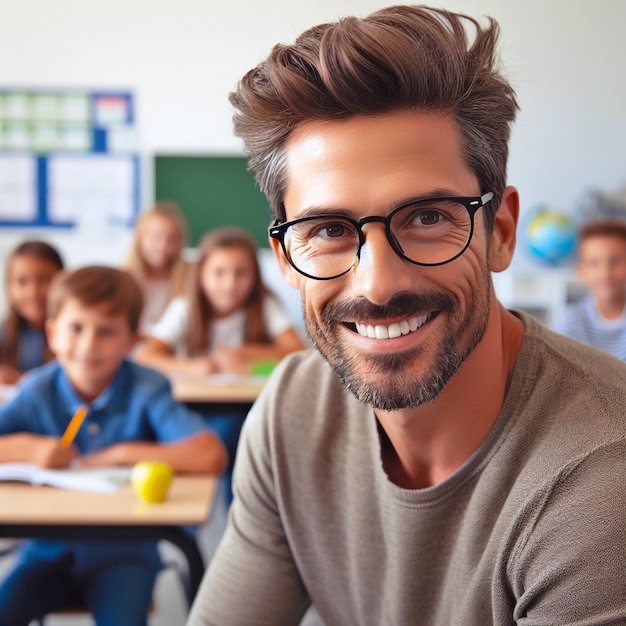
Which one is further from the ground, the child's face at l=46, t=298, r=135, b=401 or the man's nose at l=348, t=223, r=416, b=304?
the man's nose at l=348, t=223, r=416, b=304

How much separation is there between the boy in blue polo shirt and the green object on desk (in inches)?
38.3

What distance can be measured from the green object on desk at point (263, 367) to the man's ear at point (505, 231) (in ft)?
7.28

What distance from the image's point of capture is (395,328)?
2.91 ft

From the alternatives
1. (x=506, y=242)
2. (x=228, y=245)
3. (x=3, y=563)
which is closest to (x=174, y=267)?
(x=228, y=245)

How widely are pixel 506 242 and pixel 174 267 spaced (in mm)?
3374

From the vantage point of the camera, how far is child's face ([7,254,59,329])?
3.13 metres

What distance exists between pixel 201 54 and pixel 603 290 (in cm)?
360

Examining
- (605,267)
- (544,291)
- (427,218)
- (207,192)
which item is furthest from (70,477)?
(544,291)

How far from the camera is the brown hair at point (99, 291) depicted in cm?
218

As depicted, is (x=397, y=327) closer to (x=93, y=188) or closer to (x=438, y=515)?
(x=438, y=515)

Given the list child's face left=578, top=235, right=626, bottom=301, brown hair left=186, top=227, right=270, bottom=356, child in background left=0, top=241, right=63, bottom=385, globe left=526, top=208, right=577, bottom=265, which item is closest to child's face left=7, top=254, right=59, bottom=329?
child in background left=0, top=241, right=63, bottom=385

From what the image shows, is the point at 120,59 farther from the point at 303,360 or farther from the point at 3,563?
the point at 303,360

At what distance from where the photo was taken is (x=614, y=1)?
5.76 meters

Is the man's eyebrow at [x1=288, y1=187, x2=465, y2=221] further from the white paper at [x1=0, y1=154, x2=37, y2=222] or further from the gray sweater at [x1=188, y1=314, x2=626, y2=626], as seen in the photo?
the white paper at [x1=0, y1=154, x2=37, y2=222]
